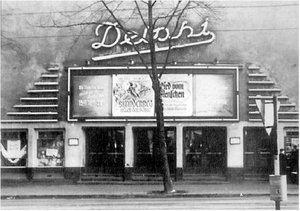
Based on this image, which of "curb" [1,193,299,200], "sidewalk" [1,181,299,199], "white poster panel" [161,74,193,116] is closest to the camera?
"curb" [1,193,299,200]

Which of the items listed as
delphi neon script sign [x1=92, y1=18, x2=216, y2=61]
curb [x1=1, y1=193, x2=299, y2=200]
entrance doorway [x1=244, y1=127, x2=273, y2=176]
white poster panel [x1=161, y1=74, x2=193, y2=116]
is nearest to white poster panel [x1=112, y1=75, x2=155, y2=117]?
white poster panel [x1=161, y1=74, x2=193, y2=116]

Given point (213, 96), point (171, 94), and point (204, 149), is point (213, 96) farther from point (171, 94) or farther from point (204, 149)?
point (204, 149)

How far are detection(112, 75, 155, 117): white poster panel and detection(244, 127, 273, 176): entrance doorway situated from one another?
4642mm

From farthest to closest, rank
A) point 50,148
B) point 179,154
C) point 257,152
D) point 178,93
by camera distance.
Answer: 1. point 50,148
2. point 257,152
3. point 179,154
4. point 178,93

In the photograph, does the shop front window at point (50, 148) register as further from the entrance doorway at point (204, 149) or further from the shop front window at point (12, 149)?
the entrance doorway at point (204, 149)

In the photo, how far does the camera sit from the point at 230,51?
2447 centimetres

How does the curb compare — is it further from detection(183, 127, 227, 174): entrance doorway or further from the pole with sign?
the pole with sign

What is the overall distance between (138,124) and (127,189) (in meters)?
3.58

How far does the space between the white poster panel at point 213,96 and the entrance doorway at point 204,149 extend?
0.85 meters

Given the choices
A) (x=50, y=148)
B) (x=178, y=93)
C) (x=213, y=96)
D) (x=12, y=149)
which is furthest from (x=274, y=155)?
(x=12, y=149)

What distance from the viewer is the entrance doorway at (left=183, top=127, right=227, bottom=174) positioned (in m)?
24.5

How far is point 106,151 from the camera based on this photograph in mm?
24562

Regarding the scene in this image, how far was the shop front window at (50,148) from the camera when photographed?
2469 cm

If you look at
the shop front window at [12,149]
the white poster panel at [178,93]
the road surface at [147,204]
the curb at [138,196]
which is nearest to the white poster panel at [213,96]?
the white poster panel at [178,93]
